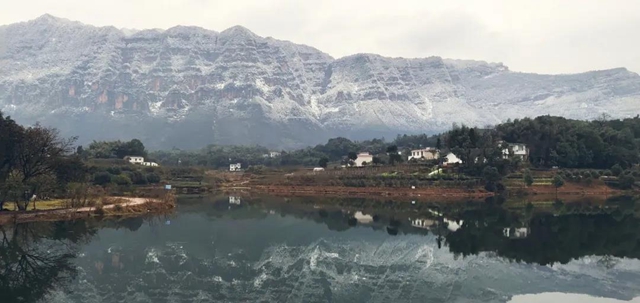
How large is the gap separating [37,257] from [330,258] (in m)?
13.7

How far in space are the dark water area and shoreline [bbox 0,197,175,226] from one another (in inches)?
68.2

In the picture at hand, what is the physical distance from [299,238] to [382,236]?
534 cm

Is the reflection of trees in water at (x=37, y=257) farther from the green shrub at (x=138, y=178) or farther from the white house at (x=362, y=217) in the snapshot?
the green shrub at (x=138, y=178)

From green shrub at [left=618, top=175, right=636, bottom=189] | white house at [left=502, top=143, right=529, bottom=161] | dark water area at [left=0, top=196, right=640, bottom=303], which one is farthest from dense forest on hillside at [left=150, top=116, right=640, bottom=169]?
dark water area at [left=0, top=196, right=640, bottom=303]

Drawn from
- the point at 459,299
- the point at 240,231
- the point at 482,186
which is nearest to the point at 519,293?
the point at 459,299

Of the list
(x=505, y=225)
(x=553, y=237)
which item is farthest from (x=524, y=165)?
(x=553, y=237)

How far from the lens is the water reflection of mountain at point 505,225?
90.8 feet

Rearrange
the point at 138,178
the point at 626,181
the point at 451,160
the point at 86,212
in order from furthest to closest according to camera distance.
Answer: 1. the point at 451,160
2. the point at 138,178
3. the point at 626,181
4. the point at 86,212

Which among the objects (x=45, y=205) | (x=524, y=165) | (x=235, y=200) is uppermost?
(x=524, y=165)

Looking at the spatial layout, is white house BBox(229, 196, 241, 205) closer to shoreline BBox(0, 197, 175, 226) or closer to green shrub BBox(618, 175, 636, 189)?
shoreline BBox(0, 197, 175, 226)

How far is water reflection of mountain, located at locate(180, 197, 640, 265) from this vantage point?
2769cm

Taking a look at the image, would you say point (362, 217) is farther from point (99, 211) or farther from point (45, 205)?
point (45, 205)

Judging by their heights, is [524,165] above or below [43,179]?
below

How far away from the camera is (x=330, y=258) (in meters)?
26.3
